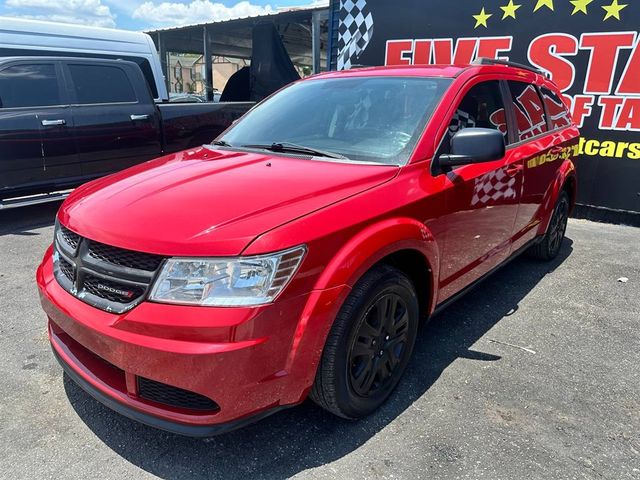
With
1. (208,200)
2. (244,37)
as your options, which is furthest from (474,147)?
(244,37)

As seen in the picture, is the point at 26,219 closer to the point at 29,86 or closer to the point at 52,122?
the point at 52,122

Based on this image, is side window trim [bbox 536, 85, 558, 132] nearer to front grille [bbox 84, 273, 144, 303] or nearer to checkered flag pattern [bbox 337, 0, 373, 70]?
front grille [bbox 84, 273, 144, 303]

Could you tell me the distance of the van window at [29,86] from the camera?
5.46m

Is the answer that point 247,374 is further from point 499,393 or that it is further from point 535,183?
point 535,183

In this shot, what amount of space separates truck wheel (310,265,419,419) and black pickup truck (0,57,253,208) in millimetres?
4757

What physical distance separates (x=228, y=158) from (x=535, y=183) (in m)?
2.42

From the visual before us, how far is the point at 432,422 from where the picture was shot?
7.99ft

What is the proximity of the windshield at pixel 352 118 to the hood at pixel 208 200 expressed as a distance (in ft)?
0.85

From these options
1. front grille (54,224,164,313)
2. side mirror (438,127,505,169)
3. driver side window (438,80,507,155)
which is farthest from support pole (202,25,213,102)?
front grille (54,224,164,313)

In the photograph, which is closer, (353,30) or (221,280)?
(221,280)

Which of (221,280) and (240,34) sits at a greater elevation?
(240,34)

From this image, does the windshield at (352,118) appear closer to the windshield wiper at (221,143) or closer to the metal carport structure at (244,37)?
the windshield wiper at (221,143)

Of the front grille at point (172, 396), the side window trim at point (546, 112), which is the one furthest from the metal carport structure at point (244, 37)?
the front grille at point (172, 396)

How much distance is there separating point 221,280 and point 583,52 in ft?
20.5
